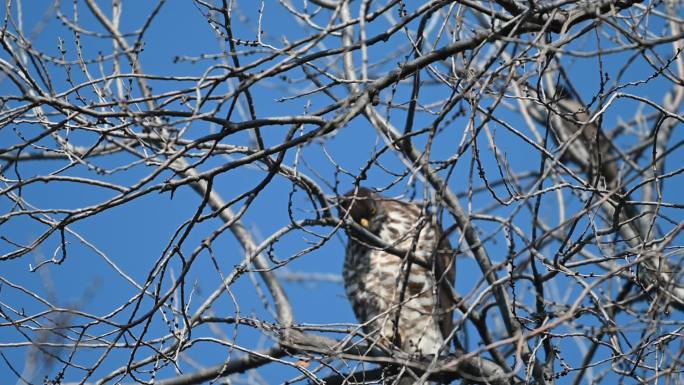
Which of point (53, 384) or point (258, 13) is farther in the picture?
point (258, 13)

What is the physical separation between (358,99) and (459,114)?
37cm

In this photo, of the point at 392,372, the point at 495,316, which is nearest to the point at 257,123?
the point at 392,372

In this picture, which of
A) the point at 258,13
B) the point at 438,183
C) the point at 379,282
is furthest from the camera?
the point at 379,282

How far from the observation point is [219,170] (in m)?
3.26

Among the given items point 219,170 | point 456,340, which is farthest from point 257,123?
point 456,340

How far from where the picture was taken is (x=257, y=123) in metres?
3.15

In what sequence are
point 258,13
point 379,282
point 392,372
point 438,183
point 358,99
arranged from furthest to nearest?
point 379,282
point 392,372
point 438,183
point 258,13
point 358,99

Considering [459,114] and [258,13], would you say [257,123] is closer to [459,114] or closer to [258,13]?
Result: [459,114]

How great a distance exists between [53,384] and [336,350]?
41.3 inches

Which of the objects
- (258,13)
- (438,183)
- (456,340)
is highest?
(258,13)

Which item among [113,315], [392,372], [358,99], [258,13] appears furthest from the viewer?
[392,372]

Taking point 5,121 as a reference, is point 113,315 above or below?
below

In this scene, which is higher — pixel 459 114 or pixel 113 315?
pixel 459 114

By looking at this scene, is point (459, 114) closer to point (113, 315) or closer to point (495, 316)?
point (113, 315)
